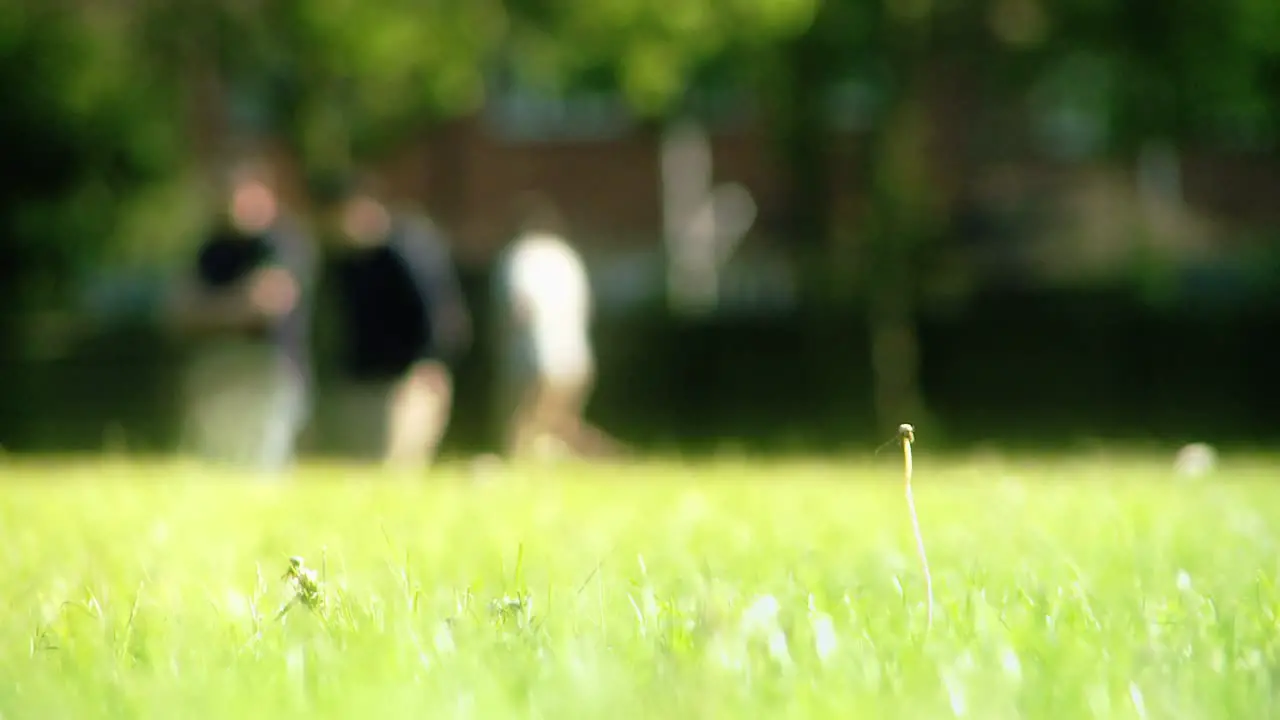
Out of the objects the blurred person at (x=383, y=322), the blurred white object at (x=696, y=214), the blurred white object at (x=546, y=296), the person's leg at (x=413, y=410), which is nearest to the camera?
the blurred person at (x=383, y=322)

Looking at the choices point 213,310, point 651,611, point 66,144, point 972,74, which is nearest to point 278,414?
point 213,310

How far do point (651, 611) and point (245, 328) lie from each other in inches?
247

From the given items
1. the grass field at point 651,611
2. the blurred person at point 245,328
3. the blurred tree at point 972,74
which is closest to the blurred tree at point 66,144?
the blurred tree at point 972,74

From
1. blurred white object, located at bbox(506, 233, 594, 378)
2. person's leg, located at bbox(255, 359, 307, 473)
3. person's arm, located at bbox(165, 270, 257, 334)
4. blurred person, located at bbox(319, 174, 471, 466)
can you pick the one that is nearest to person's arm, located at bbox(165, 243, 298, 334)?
person's arm, located at bbox(165, 270, 257, 334)

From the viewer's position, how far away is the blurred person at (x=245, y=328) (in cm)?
947

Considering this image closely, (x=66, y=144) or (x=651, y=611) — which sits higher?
(x=66, y=144)

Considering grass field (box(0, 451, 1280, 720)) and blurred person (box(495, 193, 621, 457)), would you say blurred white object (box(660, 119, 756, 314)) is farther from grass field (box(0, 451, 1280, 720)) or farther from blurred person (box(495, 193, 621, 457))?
grass field (box(0, 451, 1280, 720))

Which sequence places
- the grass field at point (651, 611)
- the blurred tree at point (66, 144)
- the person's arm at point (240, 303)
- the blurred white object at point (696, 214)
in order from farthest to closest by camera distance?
1. the blurred white object at point (696, 214)
2. the blurred tree at point (66, 144)
3. the person's arm at point (240, 303)
4. the grass field at point (651, 611)

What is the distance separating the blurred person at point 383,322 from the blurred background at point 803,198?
17.9ft

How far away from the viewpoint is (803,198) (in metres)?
22.9

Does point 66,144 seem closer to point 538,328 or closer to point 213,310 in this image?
point 538,328

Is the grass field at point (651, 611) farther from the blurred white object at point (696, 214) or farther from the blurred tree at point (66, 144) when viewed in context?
the blurred white object at point (696, 214)

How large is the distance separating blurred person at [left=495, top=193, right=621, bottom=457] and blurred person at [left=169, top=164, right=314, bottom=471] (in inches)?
118

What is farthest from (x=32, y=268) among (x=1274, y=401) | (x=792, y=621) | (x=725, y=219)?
(x=792, y=621)
